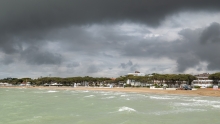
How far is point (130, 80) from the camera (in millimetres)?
141500

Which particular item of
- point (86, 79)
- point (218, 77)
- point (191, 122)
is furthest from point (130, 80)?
point (191, 122)

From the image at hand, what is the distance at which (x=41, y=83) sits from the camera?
17500cm

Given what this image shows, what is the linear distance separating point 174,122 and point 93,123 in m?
5.76

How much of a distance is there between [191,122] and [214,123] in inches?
59.6

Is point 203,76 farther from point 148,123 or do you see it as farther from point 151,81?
point 148,123

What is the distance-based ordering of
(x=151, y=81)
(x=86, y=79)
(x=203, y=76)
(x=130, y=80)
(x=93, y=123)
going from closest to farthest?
1. (x=93, y=123)
2. (x=151, y=81)
3. (x=130, y=80)
4. (x=86, y=79)
5. (x=203, y=76)

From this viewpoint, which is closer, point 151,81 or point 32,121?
point 32,121

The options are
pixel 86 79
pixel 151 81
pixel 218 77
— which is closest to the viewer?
pixel 218 77

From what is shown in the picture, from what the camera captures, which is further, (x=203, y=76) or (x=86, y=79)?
(x=203, y=76)

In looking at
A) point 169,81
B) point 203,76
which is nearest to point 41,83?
point 169,81

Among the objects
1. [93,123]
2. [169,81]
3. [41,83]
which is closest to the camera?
[93,123]

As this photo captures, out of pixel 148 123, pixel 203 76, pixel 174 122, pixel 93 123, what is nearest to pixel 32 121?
pixel 93 123

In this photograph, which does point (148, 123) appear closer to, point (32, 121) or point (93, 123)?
point (93, 123)

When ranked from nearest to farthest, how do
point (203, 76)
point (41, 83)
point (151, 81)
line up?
point (151, 81) < point (203, 76) < point (41, 83)
